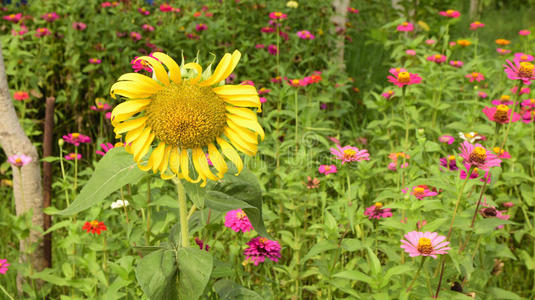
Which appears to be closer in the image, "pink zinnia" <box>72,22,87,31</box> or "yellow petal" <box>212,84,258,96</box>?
"yellow petal" <box>212,84,258,96</box>

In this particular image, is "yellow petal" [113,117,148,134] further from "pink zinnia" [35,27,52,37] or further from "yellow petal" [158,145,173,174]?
"pink zinnia" [35,27,52,37]

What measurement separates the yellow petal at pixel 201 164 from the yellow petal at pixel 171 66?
0.57ft

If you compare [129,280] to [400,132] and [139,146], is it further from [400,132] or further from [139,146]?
[400,132]

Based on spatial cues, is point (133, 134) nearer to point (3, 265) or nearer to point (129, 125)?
point (129, 125)

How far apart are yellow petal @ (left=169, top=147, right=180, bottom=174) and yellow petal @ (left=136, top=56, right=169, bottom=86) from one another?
0.52ft

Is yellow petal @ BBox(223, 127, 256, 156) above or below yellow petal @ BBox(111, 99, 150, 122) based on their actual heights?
below

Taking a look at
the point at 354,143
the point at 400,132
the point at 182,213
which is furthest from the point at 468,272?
the point at 354,143

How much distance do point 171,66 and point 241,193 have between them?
1.27 feet

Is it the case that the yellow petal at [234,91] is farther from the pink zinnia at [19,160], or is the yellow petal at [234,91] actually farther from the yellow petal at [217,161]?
the pink zinnia at [19,160]

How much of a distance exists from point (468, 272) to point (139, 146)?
1.33 meters

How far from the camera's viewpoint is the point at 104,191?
1.13 m

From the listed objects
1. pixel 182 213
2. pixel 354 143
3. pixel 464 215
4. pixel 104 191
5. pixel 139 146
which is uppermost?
pixel 139 146

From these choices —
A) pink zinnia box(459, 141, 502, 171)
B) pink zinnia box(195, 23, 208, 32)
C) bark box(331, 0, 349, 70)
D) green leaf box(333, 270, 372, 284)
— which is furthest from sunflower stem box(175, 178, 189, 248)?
bark box(331, 0, 349, 70)

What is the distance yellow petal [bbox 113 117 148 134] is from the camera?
3.68 feet
